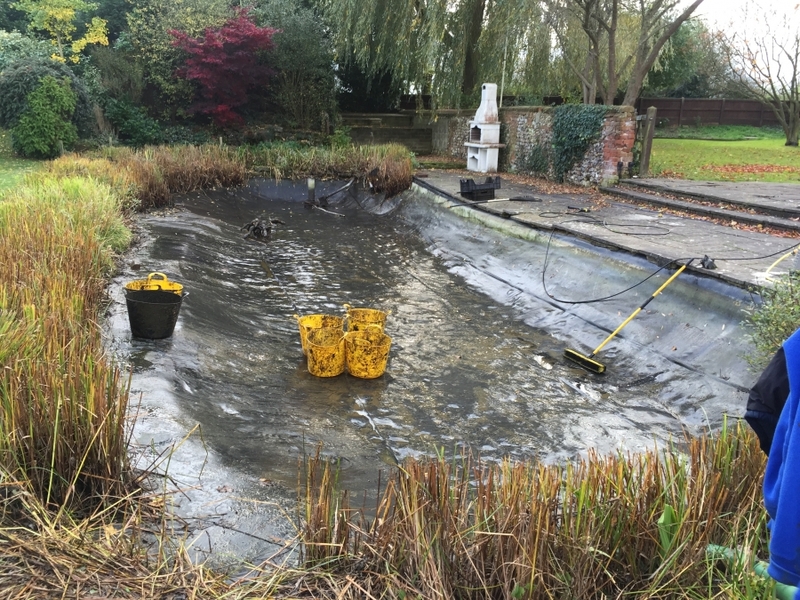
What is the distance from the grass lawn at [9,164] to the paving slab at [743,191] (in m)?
10.8

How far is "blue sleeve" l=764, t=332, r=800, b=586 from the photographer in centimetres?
153

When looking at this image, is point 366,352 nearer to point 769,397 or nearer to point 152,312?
point 152,312

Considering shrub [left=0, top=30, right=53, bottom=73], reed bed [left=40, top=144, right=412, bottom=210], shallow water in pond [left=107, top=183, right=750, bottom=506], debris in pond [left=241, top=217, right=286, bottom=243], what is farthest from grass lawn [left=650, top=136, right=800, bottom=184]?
shrub [left=0, top=30, right=53, bottom=73]

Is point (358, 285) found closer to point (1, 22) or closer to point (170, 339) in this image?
point (170, 339)

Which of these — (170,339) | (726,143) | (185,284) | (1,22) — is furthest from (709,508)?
(1,22)

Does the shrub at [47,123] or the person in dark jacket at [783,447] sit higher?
the shrub at [47,123]

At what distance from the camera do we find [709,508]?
2.67 metres

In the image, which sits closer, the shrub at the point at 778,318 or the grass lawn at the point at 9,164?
the shrub at the point at 778,318

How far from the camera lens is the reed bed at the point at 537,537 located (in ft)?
8.07

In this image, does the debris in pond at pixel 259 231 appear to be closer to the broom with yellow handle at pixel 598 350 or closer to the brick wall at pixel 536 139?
the brick wall at pixel 536 139

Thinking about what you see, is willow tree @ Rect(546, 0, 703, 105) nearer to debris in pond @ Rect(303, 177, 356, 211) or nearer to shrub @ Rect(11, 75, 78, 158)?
debris in pond @ Rect(303, 177, 356, 211)

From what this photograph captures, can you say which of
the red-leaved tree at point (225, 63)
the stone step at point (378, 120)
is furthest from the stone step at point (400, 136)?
the red-leaved tree at point (225, 63)

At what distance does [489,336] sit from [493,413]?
1.92 meters

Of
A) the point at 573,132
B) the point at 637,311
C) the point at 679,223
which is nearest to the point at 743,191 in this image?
the point at 679,223
